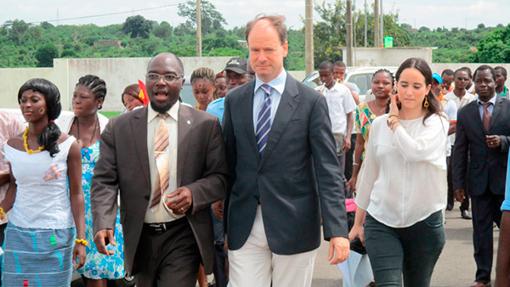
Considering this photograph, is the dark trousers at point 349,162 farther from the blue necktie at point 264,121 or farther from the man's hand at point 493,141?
the blue necktie at point 264,121

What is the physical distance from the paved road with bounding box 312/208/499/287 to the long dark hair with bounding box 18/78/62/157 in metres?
3.54

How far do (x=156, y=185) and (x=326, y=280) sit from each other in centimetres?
414

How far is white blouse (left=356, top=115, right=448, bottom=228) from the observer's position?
5.46 meters

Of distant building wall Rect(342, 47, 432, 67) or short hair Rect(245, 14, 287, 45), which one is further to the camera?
distant building wall Rect(342, 47, 432, 67)

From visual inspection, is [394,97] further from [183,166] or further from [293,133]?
[183,166]

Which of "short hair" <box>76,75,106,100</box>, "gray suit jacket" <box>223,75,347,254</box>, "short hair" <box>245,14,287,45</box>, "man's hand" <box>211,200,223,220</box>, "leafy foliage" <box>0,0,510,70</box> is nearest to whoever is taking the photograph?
"gray suit jacket" <box>223,75,347,254</box>

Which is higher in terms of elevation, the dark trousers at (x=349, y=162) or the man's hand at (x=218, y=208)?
the man's hand at (x=218, y=208)

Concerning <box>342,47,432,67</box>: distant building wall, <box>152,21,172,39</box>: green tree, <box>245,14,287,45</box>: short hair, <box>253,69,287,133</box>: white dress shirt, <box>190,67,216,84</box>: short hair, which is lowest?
<box>253,69,287,133</box>: white dress shirt

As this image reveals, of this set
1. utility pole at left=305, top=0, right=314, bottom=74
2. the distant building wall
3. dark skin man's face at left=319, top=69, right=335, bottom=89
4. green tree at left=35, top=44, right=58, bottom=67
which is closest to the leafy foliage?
green tree at left=35, top=44, right=58, bottom=67

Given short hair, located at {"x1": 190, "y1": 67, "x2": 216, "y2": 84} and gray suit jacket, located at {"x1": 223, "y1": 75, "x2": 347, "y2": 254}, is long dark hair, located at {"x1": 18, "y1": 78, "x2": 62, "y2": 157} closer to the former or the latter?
gray suit jacket, located at {"x1": 223, "y1": 75, "x2": 347, "y2": 254}

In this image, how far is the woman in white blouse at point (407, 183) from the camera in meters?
5.46

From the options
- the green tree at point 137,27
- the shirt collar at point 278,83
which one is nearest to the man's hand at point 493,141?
the shirt collar at point 278,83

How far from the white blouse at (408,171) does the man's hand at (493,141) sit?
8.03 ft

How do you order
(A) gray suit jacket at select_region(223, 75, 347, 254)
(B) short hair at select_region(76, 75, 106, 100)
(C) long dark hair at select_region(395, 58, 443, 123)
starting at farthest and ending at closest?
(B) short hair at select_region(76, 75, 106, 100) → (C) long dark hair at select_region(395, 58, 443, 123) → (A) gray suit jacket at select_region(223, 75, 347, 254)
